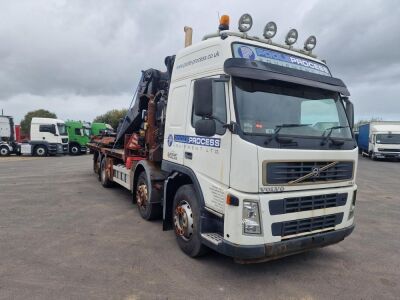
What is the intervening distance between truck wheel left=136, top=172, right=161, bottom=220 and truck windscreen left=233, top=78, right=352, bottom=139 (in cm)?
272

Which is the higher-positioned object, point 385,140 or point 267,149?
point 267,149

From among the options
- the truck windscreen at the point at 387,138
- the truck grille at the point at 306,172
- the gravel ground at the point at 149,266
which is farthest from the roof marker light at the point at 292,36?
the truck windscreen at the point at 387,138

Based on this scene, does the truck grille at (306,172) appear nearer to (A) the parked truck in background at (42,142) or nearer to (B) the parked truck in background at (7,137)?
(A) the parked truck in background at (42,142)

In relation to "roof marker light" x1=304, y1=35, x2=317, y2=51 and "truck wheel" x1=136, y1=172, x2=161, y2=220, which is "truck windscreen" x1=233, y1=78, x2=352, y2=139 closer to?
"roof marker light" x1=304, y1=35, x2=317, y2=51

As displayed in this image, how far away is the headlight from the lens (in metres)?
3.44

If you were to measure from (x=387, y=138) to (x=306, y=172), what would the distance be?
2441 cm

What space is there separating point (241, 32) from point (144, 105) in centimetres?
329

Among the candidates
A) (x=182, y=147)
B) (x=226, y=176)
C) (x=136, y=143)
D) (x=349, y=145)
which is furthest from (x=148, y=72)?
(x=349, y=145)

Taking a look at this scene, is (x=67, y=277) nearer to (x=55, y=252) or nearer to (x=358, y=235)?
(x=55, y=252)

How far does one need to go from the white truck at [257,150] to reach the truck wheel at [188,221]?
2cm

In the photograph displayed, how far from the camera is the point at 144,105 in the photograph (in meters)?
7.01

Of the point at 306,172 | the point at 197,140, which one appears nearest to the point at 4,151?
the point at 197,140

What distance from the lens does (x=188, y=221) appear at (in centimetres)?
436

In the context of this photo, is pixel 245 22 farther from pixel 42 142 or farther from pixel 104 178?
pixel 42 142
